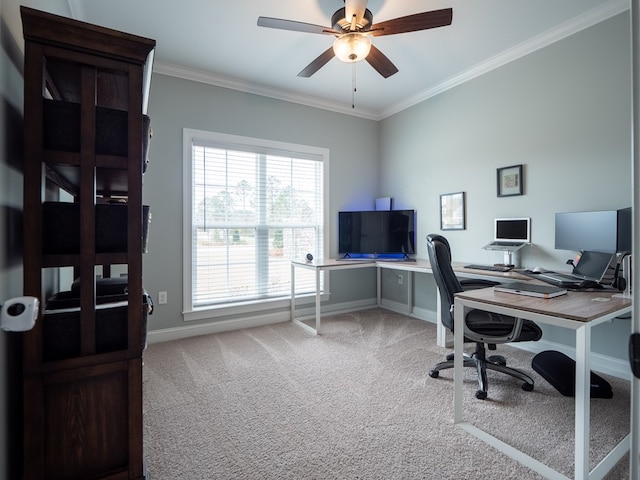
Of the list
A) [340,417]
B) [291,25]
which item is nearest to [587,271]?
[340,417]

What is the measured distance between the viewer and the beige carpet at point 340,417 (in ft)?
4.87

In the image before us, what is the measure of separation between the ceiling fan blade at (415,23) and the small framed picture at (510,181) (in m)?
1.63

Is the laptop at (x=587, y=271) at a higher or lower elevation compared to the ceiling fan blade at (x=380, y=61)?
lower

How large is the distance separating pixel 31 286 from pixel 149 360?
1957 mm

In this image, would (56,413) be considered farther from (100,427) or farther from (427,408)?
(427,408)

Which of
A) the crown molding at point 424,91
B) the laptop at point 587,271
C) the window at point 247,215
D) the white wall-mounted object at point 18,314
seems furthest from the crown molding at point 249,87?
the laptop at point 587,271

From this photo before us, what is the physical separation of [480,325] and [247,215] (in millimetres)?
2603

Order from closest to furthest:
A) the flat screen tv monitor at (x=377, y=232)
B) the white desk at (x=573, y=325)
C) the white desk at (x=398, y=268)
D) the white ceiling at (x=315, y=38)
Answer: the white desk at (x=573, y=325), the white ceiling at (x=315, y=38), the white desk at (x=398, y=268), the flat screen tv monitor at (x=377, y=232)

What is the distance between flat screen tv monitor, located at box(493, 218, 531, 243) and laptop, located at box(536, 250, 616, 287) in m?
0.61

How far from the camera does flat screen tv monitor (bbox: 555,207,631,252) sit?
82.9 inches

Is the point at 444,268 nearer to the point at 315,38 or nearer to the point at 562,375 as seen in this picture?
the point at 562,375

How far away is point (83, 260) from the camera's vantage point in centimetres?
111

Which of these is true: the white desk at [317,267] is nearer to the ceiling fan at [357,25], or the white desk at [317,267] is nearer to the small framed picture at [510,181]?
the small framed picture at [510,181]

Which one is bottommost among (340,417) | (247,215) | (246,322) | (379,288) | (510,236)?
(340,417)
